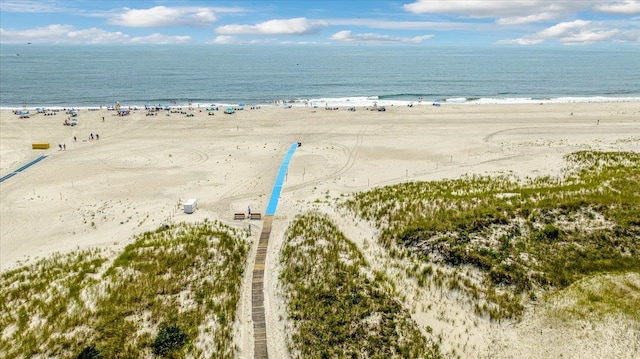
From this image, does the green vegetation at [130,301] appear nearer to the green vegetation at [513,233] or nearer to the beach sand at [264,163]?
the beach sand at [264,163]

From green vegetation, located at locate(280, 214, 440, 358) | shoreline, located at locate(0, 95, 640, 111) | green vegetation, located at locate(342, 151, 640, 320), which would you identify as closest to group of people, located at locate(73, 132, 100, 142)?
shoreline, located at locate(0, 95, 640, 111)

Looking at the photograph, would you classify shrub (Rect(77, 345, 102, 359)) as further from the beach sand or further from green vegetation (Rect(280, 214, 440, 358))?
green vegetation (Rect(280, 214, 440, 358))

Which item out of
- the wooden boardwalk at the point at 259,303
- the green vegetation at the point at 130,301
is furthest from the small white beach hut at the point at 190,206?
the wooden boardwalk at the point at 259,303

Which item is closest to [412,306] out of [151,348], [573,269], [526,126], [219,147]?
[573,269]

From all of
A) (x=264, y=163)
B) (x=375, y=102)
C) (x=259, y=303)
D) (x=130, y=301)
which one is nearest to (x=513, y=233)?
(x=259, y=303)

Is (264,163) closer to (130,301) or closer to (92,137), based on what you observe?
(130,301)

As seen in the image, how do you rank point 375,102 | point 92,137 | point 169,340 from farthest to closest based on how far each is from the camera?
point 375,102
point 92,137
point 169,340

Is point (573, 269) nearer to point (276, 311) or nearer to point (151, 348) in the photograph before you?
point (276, 311)
